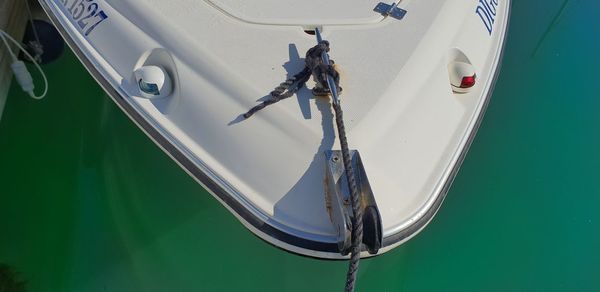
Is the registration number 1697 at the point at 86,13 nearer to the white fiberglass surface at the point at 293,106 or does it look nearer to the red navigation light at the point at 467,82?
the white fiberglass surface at the point at 293,106

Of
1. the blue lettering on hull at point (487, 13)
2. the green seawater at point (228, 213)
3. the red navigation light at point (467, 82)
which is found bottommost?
the green seawater at point (228, 213)

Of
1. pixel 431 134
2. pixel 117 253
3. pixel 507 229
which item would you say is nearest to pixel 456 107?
pixel 431 134

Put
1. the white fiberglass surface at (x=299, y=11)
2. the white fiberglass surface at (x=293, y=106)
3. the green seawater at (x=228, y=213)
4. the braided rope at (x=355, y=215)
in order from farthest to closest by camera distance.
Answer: the green seawater at (x=228, y=213), the white fiberglass surface at (x=299, y=11), the white fiberglass surface at (x=293, y=106), the braided rope at (x=355, y=215)

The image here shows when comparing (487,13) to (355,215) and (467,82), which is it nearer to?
(467,82)

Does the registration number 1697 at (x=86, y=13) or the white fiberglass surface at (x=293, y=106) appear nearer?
the white fiberglass surface at (x=293, y=106)

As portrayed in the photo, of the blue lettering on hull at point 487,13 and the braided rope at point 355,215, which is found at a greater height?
the blue lettering on hull at point 487,13

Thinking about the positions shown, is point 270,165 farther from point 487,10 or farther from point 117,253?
point 487,10

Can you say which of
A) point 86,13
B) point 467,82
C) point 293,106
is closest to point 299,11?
point 293,106

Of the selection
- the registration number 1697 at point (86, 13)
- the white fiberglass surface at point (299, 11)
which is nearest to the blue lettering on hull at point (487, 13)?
the white fiberglass surface at point (299, 11)

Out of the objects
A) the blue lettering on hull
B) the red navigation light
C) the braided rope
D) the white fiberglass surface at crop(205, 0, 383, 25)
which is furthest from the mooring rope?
the blue lettering on hull
